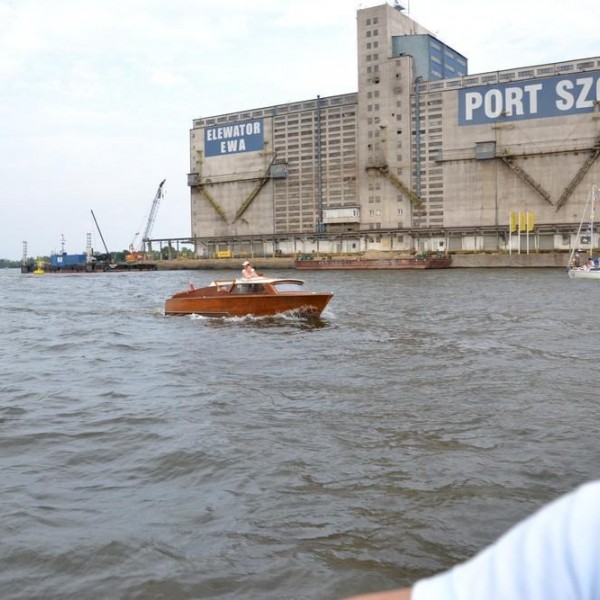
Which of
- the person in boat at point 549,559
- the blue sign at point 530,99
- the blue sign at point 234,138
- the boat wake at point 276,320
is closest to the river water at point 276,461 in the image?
the person in boat at point 549,559

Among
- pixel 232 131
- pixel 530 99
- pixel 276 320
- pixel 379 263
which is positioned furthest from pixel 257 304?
pixel 232 131

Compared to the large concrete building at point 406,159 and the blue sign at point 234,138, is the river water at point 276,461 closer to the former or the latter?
the large concrete building at point 406,159

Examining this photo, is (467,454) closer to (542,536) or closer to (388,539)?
(388,539)

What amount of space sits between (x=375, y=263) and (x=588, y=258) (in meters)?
23.5

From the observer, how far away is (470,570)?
1285 millimetres

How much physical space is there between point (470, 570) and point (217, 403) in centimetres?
975

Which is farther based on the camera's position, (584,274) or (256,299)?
(584,274)

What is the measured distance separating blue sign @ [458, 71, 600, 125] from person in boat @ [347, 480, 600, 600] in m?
88.0

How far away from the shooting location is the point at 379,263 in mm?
81125

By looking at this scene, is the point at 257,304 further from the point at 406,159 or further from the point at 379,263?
the point at 406,159

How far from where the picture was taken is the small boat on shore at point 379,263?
7806 centimetres

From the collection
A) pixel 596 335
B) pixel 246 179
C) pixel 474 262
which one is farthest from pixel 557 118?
pixel 596 335

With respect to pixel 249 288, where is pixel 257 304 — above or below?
below

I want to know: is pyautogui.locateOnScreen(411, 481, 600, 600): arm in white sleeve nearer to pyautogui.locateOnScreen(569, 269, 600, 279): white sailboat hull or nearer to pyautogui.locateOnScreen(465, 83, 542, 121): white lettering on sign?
pyautogui.locateOnScreen(569, 269, 600, 279): white sailboat hull
